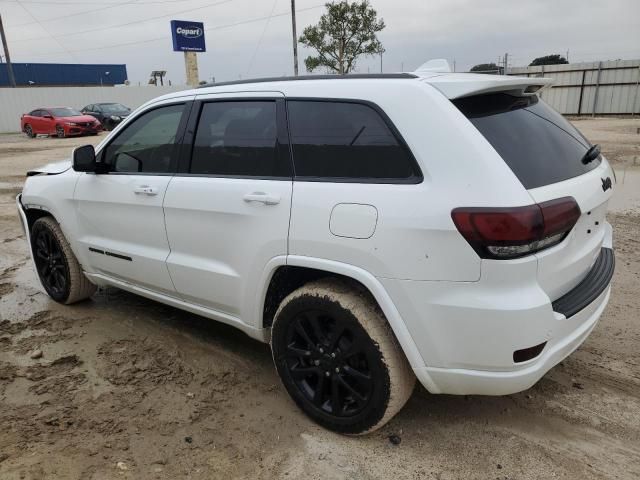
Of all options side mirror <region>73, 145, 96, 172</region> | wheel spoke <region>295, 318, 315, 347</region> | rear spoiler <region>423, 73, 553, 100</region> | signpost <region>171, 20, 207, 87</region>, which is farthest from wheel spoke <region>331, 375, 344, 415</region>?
signpost <region>171, 20, 207, 87</region>

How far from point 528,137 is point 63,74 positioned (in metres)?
59.1

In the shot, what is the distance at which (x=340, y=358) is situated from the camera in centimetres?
265

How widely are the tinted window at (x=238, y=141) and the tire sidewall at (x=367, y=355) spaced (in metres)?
0.72

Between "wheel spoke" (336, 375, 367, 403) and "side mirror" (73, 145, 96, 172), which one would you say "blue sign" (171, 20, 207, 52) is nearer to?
"side mirror" (73, 145, 96, 172)

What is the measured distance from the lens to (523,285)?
218 centimetres

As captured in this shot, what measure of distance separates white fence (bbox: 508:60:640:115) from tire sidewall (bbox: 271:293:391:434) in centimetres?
2397

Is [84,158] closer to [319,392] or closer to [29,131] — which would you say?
[319,392]

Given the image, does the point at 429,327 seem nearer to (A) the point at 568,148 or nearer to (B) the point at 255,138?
(A) the point at 568,148

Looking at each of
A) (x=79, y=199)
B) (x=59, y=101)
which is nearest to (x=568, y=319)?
(x=79, y=199)

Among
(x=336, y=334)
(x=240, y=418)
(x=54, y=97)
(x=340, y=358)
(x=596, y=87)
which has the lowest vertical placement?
(x=240, y=418)

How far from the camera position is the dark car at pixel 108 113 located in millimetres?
26375

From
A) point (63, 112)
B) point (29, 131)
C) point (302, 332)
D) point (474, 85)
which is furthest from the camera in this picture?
point (29, 131)

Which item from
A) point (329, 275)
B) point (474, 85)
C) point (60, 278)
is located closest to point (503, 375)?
point (329, 275)

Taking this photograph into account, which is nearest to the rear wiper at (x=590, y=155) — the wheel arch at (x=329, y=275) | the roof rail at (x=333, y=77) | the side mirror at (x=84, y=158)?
the roof rail at (x=333, y=77)
